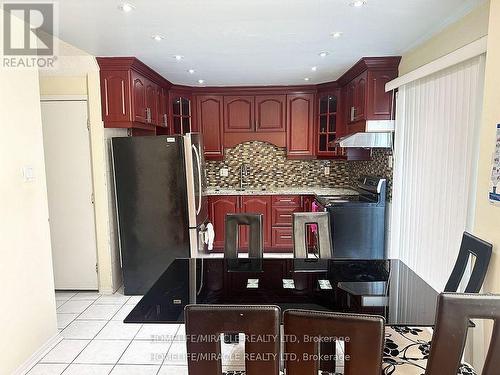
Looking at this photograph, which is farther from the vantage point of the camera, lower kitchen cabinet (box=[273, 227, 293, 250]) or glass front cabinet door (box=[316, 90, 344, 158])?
lower kitchen cabinet (box=[273, 227, 293, 250])

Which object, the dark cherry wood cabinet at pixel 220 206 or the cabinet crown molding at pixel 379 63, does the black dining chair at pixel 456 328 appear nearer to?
the cabinet crown molding at pixel 379 63

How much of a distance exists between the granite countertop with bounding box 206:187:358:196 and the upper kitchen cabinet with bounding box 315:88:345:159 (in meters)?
0.50

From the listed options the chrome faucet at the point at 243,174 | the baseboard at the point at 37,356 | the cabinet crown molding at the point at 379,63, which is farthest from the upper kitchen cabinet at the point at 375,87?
the baseboard at the point at 37,356

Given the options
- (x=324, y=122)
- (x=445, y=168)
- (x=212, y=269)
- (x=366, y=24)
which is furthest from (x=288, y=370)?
(x=324, y=122)

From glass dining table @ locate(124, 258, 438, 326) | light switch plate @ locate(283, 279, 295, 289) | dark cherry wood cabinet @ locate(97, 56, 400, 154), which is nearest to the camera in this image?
glass dining table @ locate(124, 258, 438, 326)

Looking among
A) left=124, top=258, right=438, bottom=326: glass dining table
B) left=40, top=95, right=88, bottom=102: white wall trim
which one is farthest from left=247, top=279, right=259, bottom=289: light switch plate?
left=40, top=95, right=88, bottom=102: white wall trim

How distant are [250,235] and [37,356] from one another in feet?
5.79

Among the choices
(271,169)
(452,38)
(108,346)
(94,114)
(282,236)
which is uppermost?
(452,38)

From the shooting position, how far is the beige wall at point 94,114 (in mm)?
3307

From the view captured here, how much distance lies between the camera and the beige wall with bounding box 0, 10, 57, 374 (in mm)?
2180

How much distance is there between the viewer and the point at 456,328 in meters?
1.09

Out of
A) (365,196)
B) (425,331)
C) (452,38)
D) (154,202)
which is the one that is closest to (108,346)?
(154,202)

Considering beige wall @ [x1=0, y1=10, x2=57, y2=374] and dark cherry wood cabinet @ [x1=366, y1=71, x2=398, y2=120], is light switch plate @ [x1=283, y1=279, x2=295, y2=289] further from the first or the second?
dark cherry wood cabinet @ [x1=366, y1=71, x2=398, y2=120]

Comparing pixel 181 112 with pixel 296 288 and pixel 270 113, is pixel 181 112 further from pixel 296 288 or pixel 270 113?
pixel 296 288
